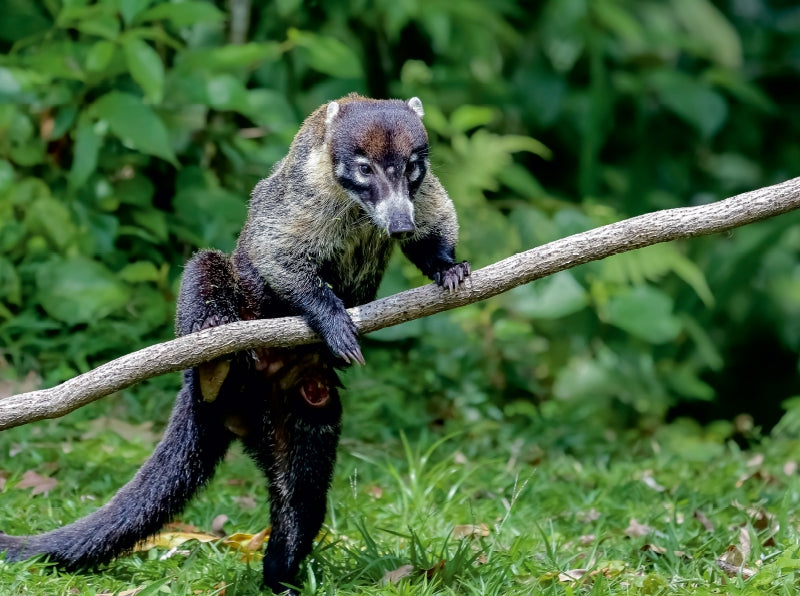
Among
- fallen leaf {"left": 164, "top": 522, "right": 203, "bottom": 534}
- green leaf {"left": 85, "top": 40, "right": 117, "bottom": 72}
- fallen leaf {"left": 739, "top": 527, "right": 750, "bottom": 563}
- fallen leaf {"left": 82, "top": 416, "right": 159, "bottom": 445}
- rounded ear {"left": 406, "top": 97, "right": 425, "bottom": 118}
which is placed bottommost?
fallen leaf {"left": 739, "top": 527, "right": 750, "bottom": 563}

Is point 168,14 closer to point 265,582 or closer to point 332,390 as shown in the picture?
point 332,390

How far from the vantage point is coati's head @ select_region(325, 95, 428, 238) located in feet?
14.5

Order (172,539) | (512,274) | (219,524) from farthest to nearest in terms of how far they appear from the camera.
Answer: (219,524) → (172,539) → (512,274)

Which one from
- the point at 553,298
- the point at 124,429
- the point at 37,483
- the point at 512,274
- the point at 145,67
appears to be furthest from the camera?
the point at 553,298

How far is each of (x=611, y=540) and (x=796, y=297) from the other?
425 cm

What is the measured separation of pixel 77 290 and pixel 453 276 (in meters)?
3.23

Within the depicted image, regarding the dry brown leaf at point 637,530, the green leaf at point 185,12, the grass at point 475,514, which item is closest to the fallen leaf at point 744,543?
the grass at point 475,514

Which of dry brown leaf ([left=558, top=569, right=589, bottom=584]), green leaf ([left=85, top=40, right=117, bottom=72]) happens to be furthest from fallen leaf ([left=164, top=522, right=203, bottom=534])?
green leaf ([left=85, top=40, right=117, bottom=72])

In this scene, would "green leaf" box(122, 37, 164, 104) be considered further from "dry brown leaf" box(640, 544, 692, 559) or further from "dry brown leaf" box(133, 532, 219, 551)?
"dry brown leaf" box(640, 544, 692, 559)

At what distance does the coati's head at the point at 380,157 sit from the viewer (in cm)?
441

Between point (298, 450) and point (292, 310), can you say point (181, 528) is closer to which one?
point (298, 450)

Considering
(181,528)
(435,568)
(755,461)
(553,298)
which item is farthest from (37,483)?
(755,461)

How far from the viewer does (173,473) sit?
473 centimetres

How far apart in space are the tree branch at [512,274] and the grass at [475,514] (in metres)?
0.81
